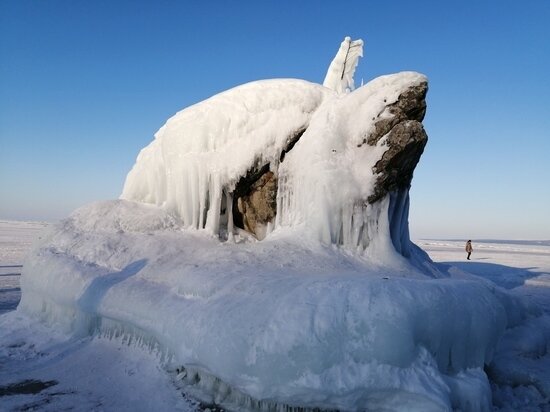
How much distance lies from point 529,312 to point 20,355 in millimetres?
9036

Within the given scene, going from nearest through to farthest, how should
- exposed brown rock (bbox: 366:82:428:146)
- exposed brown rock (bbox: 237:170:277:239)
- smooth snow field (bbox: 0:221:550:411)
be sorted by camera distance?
smooth snow field (bbox: 0:221:550:411) → exposed brown rock (bbox: 366:82:428:146) → exposed brown rock (bbox: 237:170:277:239)

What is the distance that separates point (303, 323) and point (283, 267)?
199 centimetres

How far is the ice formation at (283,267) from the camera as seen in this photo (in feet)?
13.4

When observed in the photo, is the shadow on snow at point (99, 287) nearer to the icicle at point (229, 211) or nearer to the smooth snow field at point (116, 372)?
the smooth snow field at point (116, 372)

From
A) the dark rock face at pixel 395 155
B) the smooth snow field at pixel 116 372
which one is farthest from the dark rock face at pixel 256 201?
the smooth snow field at pixel 116 372

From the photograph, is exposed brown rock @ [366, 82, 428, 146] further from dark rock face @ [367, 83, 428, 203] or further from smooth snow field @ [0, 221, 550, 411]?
smooth snow field @ [0, 221, 550, 411]

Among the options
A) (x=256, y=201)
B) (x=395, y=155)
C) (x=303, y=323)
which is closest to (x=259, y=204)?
(x=256, y=201)

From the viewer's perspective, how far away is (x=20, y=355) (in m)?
6.38

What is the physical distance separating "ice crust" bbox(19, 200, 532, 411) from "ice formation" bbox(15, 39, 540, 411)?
2 cm

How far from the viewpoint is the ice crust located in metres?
4.01

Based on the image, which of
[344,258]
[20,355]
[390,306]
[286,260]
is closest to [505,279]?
[344,258]

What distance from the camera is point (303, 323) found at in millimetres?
4188

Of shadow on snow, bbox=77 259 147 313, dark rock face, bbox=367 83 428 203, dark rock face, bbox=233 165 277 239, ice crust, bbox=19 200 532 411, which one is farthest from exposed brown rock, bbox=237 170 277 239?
shadow on snow, bbox=77 259 147 313

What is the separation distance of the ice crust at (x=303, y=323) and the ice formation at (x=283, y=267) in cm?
2
